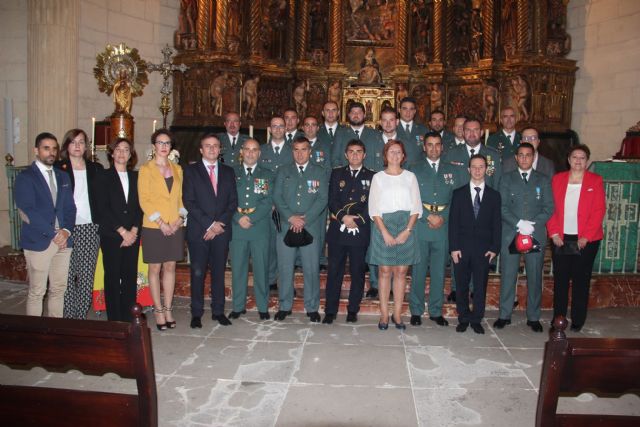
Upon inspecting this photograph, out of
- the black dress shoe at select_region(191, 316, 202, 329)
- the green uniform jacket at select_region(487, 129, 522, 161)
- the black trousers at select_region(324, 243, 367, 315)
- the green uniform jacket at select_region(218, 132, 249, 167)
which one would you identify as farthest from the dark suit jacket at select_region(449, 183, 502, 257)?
the green uniform jacket at select_region(218, 132, 249, 167)

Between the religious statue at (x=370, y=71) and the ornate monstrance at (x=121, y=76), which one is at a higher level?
the religious statue at (x=370, y=71)

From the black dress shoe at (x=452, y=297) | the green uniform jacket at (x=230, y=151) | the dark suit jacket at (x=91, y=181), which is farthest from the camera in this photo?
the green uniform jacket at (x=230, y=151)

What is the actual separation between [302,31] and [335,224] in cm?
648

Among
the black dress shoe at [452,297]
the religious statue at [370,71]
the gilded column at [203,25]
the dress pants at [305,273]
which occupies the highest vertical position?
the gilded column at [203,25]

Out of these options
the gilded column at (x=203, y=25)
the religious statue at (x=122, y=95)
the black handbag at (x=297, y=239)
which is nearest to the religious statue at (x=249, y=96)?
the gilded column at (x=203, y=25)

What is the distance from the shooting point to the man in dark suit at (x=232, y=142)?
20.6 feet

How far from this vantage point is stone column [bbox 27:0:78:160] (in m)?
7.39

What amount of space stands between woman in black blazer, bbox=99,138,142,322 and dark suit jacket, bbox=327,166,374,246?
171cm

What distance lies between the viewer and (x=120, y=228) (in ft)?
15.3

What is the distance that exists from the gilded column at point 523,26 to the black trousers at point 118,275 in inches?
295

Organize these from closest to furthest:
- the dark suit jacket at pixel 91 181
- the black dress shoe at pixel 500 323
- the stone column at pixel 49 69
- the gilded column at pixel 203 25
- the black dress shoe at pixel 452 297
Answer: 1. the dark suit jacket at pixel 91 181
2. the black dress shoe at pixel 500 323
3. the black dress shoe at pixel 452 297
4. the stone column at pixel 49 69
5. the gilded column at pixel 203 25

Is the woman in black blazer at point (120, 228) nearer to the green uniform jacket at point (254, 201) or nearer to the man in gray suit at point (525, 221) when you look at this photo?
the green uniform jacket at point (254, 201)

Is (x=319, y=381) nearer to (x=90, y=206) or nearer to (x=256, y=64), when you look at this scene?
(x=90, y=206)

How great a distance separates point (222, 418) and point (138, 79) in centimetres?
689
